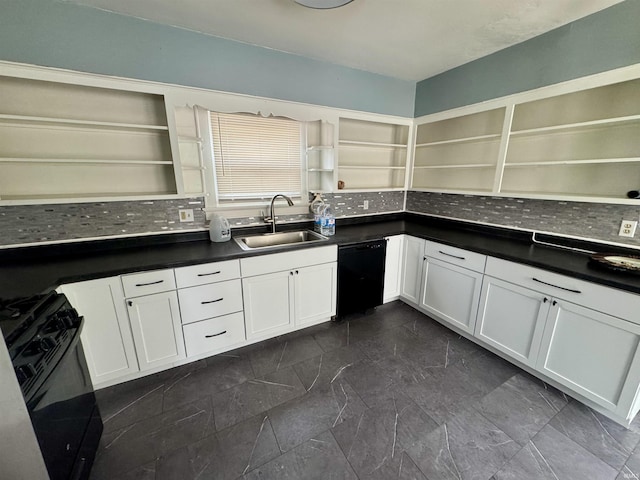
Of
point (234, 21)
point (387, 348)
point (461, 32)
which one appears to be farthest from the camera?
point (387, 348)

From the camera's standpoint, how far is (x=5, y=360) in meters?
0.80

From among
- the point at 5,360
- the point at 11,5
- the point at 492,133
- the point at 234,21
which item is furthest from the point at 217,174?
the point at 492,133

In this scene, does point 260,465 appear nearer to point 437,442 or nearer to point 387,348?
point 437,442

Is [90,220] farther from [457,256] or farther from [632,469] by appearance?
[632,469]

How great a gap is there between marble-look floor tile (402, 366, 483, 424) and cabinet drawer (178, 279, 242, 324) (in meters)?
1.40

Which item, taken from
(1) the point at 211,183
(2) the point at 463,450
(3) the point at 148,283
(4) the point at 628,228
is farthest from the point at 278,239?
(4) the point at 628,228

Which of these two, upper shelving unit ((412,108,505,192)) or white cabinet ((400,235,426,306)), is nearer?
upper shelving unit ((412,108,505,192))

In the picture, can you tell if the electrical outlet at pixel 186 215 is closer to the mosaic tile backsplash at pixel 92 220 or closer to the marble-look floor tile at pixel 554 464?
the mosaic tile backsplash at pixel 92 220

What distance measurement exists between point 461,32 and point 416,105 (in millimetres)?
1078

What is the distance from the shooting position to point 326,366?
2.02m

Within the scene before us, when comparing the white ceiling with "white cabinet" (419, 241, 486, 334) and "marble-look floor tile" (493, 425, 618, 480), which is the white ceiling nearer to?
"white cabinet" (419, 241, 486, 334)

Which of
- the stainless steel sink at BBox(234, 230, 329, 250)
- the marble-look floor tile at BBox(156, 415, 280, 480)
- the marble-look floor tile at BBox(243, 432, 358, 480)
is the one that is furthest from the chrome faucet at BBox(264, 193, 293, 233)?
the marble-look floor tile at BBox(243, 432, 358, 480)

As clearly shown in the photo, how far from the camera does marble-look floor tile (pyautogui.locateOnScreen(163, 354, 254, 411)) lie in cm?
174

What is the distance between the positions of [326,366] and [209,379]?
0.86 metres
